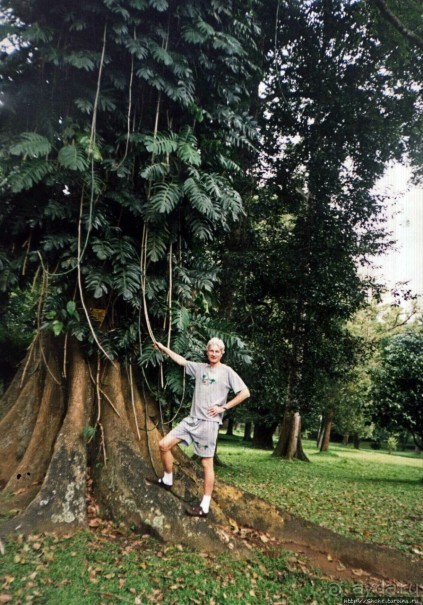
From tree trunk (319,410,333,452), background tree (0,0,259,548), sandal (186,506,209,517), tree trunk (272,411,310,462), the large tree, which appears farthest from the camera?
tree trunk (319,410,333,452)

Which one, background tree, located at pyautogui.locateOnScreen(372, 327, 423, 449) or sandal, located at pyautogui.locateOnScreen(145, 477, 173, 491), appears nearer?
sandal, located at pyautogui.locateOnScreen(145, 477, 173, 491)

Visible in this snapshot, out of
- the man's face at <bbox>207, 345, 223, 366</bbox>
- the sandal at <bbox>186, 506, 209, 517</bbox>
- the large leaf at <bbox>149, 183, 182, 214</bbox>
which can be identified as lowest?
the sandal at <bbox>186, 506, 209, 517</bbox>

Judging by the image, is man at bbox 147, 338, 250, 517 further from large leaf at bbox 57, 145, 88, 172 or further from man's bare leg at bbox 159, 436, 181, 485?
large leaf at bbox 57, 145, 88, 172

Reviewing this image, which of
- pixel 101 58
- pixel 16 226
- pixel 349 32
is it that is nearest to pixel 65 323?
pixel 16 226

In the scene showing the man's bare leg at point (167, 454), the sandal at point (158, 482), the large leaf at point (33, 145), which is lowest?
the sandal at point (158, 482)

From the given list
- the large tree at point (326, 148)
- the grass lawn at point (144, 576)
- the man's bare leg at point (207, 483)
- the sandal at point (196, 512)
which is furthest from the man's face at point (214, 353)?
the large tree at point (326, 148)

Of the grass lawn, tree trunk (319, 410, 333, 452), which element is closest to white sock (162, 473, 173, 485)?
the grass lawn

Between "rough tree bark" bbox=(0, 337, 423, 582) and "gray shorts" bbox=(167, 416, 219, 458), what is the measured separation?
0.68 m

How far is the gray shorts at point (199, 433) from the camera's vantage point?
4.86m

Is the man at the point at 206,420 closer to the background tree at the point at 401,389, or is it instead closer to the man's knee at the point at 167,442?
the man's knee at the point at 167,442

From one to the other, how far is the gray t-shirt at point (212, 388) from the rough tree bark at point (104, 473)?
1.05 metres

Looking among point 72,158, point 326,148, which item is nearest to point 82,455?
point 72,158

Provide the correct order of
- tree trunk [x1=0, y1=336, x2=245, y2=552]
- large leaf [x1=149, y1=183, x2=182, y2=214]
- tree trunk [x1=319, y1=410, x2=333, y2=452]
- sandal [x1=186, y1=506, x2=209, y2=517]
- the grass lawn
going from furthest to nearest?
tree trunk [x1=319, y1=410, x2=333, y2=452]
large leaf [x1=149, y1=183, x2=182, y2=214]
sandal [x1=186, y1=506, x2=209, y2=517]
tree trunk [x1=0, y1=336, x2=245, y2=552]
the grass lawn

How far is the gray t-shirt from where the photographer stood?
4.94 metres
